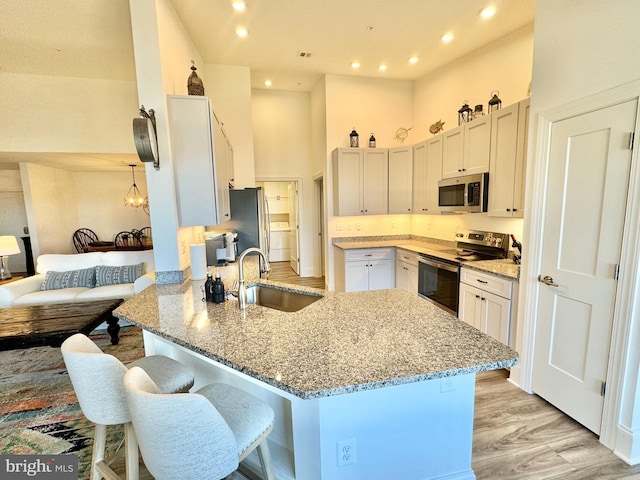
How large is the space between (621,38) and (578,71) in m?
0.24

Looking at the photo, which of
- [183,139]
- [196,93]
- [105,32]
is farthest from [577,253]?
[105,32]

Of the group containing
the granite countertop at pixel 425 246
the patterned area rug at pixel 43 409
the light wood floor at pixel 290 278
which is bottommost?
the patterned area rug at pixel 43 409

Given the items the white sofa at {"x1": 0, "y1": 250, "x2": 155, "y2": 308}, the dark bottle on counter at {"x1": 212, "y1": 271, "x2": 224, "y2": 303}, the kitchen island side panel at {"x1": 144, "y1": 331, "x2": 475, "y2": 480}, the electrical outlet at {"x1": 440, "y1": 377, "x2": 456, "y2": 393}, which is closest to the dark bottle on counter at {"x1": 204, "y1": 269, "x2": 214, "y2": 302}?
the dark bottle on counter at {"x1": 212, "y1": 271, "x2": 224, "y2": 303}

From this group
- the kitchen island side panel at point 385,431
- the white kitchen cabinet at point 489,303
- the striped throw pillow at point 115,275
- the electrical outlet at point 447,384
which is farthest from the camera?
the striped throw pillow at point 115,275

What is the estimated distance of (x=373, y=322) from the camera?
1507 millimetres

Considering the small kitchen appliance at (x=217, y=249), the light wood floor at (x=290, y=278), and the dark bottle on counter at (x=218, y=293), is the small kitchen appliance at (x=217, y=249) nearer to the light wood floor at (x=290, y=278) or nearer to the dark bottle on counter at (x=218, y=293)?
the dark bottle on counter at (x=218, y=293)

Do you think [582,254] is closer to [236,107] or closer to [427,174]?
[427,174]

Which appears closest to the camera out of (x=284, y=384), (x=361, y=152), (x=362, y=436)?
(x=284, y=384)

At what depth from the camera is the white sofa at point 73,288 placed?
352cm

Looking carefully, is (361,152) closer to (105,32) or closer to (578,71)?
(578,71)

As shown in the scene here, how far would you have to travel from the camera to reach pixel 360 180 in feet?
14.5

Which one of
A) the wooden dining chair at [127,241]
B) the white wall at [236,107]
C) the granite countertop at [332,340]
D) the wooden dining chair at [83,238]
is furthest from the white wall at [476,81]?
the wooden dining chair at [83,238]

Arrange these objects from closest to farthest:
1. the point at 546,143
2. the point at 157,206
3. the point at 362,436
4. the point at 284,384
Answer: the point at 284,384 < the point at 362,436 < the point at 546,143 < the point at 157,206

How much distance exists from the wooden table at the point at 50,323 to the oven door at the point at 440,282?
3.56 meters
